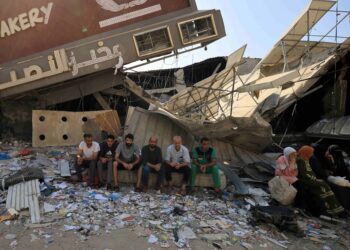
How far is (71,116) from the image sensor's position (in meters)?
9.38

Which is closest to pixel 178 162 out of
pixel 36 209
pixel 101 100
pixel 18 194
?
pixel 36 209

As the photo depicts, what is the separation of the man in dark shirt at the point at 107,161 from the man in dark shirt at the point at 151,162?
1.93 feet

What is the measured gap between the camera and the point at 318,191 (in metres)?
6.09

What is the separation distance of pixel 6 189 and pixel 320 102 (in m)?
9.07

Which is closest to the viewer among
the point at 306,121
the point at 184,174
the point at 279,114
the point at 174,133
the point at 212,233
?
the point at 212,233

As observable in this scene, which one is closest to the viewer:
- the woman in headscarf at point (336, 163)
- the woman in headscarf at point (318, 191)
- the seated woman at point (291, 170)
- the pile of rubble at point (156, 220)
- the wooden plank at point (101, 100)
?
the pile of rubble at point (156, 220)

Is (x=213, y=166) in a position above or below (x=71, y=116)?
below

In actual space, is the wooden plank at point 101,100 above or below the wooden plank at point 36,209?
above

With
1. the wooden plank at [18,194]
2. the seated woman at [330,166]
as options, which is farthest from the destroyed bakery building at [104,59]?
the wooden plank at [18,194]

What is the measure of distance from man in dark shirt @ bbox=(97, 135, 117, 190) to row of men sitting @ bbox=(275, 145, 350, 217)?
3.07 m

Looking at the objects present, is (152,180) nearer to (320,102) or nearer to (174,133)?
(174,133)

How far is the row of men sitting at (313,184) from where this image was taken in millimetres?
6078

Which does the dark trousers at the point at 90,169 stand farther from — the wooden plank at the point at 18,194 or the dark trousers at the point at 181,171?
the dark trousers at the point at 181,171

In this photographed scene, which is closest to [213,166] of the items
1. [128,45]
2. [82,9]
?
[128,45]
